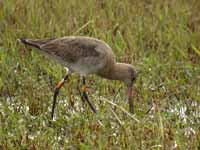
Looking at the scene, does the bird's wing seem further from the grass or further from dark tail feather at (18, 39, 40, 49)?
the grass

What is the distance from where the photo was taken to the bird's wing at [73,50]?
20.5ft

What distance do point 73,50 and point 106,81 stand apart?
79cm

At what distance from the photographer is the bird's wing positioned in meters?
6.25

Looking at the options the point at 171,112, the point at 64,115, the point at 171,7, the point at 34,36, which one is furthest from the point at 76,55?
the point at 171,7

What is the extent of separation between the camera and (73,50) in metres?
6.26

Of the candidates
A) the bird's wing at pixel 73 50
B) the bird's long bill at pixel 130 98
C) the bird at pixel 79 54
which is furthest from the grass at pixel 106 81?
the bird's wing at pixel 73 50

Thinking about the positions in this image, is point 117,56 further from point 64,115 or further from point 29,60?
point 64,115

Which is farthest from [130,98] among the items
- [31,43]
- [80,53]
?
[31,43]

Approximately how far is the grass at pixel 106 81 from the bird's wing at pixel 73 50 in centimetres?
39

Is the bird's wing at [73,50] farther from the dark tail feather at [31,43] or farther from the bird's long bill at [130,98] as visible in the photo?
the bird's long bill at [130,98]

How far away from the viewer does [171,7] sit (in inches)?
342

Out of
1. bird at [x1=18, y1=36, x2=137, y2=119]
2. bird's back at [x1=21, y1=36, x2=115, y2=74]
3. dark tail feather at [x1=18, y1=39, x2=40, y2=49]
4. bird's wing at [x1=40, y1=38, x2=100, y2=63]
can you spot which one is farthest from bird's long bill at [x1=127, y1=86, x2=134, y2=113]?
dark tail feather at [x1=18, y1=39, x2=40, y2=49]

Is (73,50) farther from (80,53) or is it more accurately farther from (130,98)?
(130,98)

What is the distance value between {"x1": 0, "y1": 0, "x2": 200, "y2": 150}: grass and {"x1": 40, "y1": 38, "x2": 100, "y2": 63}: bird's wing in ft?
1.27
